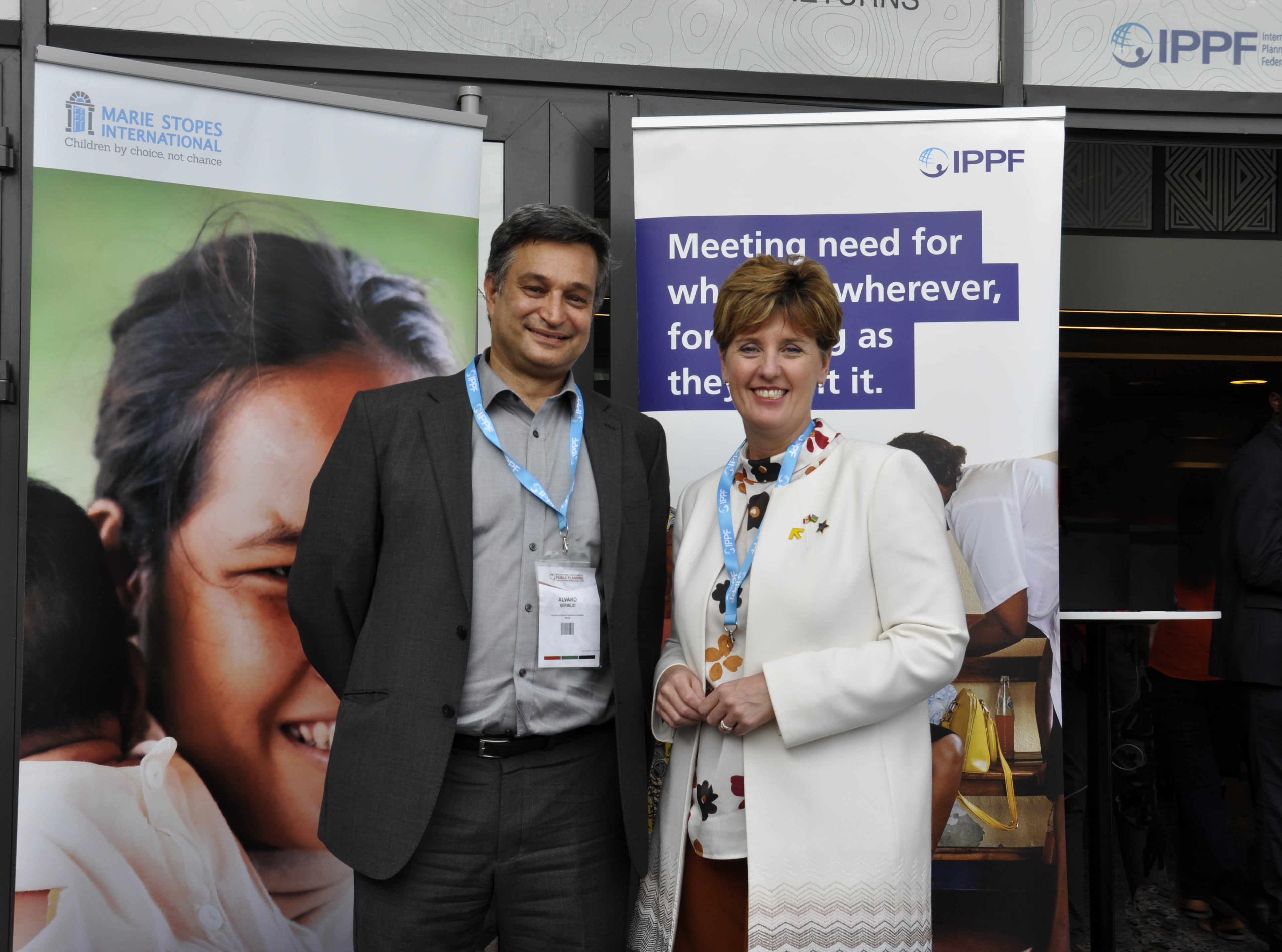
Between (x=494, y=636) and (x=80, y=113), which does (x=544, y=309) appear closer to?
(x=494, y=636)

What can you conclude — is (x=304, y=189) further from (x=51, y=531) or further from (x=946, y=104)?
(x=946, y=104)

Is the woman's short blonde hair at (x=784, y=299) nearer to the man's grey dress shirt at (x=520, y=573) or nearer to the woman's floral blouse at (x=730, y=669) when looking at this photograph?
the woman's floral blouse at (x=730, y=669)

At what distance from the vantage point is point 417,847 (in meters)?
1.76

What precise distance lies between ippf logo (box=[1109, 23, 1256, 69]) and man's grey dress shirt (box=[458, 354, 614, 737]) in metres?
2.52

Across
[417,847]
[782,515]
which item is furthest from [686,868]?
[782,515]

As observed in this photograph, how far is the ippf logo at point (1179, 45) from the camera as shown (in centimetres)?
319

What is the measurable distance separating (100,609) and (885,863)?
2.13 m

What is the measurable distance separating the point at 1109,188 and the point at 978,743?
7.59 feet

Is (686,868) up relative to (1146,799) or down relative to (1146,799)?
up

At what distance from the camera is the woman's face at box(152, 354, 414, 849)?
8.61 feet

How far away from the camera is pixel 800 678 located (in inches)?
61.6

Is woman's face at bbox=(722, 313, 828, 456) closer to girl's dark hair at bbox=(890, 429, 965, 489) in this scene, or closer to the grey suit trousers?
the grey suit trousers

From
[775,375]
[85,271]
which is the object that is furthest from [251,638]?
[775,375]

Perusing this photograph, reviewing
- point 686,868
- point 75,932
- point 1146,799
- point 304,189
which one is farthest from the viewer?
point 1146,799
